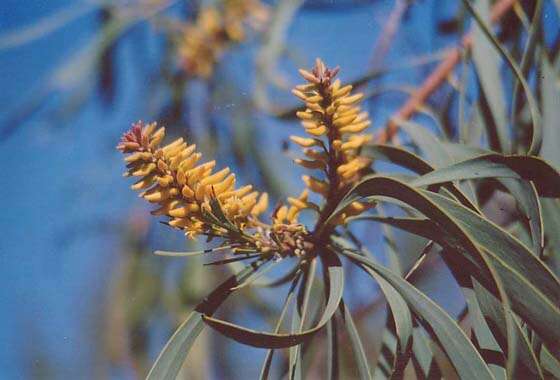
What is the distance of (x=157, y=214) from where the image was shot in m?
0.51

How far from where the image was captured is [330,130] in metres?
0.55

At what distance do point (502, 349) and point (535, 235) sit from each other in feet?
0.35

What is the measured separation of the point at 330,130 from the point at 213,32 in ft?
3.82

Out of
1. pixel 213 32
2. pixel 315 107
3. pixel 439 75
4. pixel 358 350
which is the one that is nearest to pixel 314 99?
pixel 315 107

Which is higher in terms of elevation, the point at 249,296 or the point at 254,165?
the point at 254,165

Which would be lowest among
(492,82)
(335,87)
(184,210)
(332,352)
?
(332,352)

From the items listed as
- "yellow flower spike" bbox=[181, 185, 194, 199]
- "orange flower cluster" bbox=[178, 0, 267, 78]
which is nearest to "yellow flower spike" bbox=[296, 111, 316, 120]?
"yellow flower spike" bbox=[181, 185, 194, 199]

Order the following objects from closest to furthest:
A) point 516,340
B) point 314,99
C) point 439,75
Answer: point 516,340
point 314,99
point 439,75

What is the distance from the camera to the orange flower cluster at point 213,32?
161 cm

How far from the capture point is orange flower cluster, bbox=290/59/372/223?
516mm

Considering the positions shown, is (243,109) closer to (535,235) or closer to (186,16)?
(186,16)

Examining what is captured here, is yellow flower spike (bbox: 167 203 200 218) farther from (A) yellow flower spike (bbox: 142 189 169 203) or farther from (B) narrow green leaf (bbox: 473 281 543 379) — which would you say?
(B) narrow green leaf (bbox: 473 281 543 379)

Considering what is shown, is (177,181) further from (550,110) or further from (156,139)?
(550,110)

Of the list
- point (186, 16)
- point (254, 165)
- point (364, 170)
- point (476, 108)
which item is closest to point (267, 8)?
point (186, 16)
